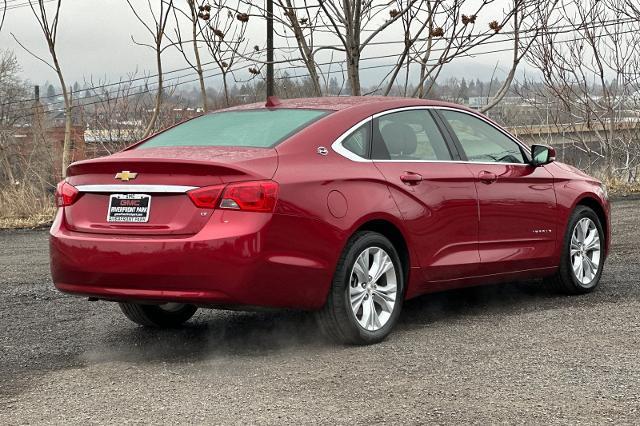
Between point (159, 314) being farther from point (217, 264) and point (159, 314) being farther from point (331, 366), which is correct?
point (331, 366)

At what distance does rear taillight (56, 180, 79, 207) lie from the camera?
6094mm

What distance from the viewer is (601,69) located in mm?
21266

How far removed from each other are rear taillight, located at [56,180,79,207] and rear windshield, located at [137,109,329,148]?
1.99ft

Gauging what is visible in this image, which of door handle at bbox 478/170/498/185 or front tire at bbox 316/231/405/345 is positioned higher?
door handle at bbox 478/170/498/185

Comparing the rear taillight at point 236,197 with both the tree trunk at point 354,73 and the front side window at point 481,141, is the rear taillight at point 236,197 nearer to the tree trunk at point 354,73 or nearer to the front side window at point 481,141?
the front side window at point 481,141

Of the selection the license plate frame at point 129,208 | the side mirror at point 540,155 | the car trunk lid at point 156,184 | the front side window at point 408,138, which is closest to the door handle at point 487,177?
the front side window at point 408,138

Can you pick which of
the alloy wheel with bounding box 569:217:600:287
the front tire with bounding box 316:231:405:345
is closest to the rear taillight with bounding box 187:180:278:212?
the front tire with bounding box 316:231:405:345

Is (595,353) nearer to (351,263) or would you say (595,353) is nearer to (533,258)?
(351,263)

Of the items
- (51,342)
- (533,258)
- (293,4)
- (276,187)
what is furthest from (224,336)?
(293,4)

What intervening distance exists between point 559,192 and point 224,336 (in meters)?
2.93

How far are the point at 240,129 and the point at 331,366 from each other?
1.69 m

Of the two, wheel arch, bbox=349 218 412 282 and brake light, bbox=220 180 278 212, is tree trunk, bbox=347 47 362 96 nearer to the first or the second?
wheel arch, bbox=349 218 412 282

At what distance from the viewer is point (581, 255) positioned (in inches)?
327

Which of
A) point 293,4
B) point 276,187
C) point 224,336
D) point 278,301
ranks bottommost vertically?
point 224,336
